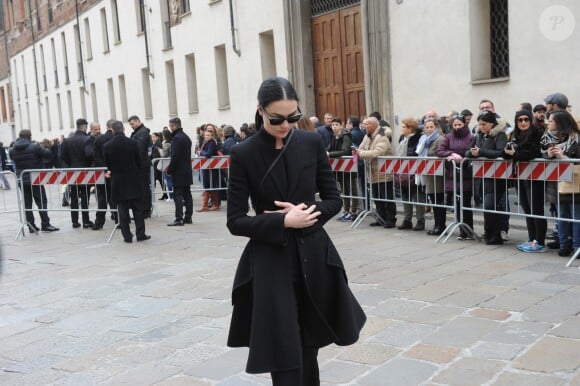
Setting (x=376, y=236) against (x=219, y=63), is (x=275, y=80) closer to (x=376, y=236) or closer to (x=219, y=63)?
(x=376, y=236)

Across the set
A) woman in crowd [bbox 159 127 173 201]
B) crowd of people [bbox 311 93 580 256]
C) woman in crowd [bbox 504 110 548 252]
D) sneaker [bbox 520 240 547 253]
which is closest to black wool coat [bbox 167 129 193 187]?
crowd of people [bbox 311 93 580 256]

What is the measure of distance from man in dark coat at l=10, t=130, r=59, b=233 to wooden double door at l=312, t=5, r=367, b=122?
24.6 ft

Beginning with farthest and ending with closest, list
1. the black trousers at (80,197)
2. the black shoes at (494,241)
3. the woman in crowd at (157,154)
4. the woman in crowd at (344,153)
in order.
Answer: the woman in crowd at (157,154) < the black trousers at (80,197) < the woman in crowd at (344,153) < the black shoes at (494,241)

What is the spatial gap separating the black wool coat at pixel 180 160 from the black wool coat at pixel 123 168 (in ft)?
5.16

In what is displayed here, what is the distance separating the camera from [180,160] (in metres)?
12.9

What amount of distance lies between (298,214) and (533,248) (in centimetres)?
595

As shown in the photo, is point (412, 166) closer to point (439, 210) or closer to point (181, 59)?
point (439, 210)

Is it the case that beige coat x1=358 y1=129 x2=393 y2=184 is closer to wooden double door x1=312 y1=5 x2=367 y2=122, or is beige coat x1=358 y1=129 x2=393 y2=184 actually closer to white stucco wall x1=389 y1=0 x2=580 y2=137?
white stucco wall x1=389 y1=0 x2=580 y2=137

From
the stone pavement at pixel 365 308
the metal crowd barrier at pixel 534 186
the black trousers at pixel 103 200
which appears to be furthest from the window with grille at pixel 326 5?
the metal crowd barrier at pixel 534 186

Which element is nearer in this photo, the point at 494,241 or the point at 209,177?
the point at 494,241

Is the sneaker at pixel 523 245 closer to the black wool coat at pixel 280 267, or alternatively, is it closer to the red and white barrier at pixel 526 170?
the red and white barrier at pixel 526 170

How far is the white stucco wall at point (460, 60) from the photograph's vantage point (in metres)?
11.5

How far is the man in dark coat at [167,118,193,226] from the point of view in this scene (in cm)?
1278

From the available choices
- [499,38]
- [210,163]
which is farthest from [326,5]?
[499,38]
